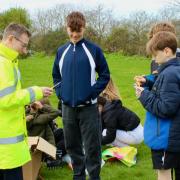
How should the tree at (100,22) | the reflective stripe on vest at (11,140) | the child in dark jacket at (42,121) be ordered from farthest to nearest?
the tree at (100,22), the child in dark jacket at (42,121), the reflective stripe on vest at (11,140)

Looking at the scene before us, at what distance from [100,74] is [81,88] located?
12.1 inches

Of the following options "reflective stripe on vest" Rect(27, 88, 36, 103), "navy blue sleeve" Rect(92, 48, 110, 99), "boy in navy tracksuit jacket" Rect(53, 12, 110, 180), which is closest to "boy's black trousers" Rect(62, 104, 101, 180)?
"boy in navy tracksuit jacket" Rect(53, 12, 110, 180)

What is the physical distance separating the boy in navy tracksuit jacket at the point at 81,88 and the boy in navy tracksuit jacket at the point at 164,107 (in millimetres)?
879

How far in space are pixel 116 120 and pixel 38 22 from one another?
2624 centimetres

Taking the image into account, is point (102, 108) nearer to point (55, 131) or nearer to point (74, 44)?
point (55, 131)

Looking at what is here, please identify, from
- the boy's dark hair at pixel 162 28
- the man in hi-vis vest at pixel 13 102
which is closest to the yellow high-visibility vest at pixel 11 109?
the man in hi-vis vest at pixel 13 102

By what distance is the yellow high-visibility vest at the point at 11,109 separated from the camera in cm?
305

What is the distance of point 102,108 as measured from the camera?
5.53m

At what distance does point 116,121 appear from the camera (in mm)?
5512

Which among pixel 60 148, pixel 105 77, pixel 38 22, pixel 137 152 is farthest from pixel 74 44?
pixel 38 22

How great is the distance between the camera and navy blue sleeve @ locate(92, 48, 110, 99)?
13.7 feet

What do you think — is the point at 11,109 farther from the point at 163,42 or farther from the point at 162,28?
the point at 162,28

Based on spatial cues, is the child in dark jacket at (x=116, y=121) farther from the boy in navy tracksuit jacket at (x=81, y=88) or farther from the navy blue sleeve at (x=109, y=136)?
the boy in navy tracksuit jacket at (x=81, y=88)

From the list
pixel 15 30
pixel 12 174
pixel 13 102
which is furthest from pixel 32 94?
pixel 12 174
